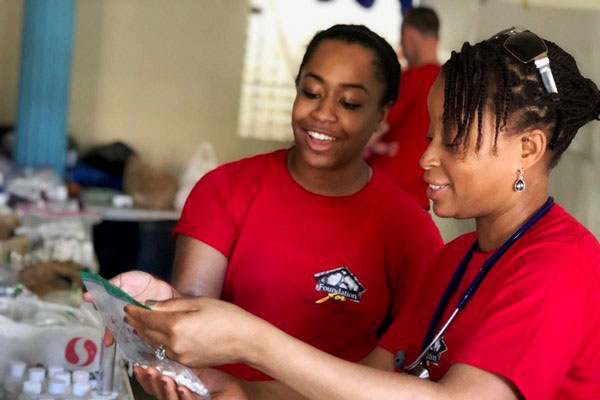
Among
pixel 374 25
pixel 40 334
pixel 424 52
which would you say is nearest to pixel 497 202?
pixel 40 334

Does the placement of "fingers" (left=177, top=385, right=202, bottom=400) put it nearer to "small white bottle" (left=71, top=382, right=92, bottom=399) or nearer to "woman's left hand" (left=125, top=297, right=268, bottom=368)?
"woman's left hand" (left=125, top=297, right=268, bottom=368)

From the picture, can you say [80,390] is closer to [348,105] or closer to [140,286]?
[140,286]

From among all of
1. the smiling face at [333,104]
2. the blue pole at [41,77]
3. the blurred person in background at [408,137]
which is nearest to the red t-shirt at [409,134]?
the blurred person in background at [408,137]

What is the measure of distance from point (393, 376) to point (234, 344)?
0.25 metres

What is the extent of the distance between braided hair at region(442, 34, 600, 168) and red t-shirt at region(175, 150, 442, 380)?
802 millimetres

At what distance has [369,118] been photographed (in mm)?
2486

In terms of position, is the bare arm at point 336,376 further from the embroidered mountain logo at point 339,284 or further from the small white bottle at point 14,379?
the small white bottle at point 14,379

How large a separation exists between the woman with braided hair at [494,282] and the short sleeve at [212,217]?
26.7 inches

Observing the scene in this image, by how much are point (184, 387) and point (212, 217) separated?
2.00ft

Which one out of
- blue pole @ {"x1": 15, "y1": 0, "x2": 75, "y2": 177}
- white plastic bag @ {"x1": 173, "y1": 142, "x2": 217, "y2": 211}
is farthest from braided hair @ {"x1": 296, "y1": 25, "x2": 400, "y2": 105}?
blue pole @ {"x1": 15, "y1": 0, "x2": 75, "y2": 177}

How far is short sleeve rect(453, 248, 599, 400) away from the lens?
1472 millimetres

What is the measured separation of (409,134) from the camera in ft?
14.9

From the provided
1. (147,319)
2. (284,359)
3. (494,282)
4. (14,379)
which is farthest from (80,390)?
(494,282)

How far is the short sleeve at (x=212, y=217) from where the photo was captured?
2348 mm
